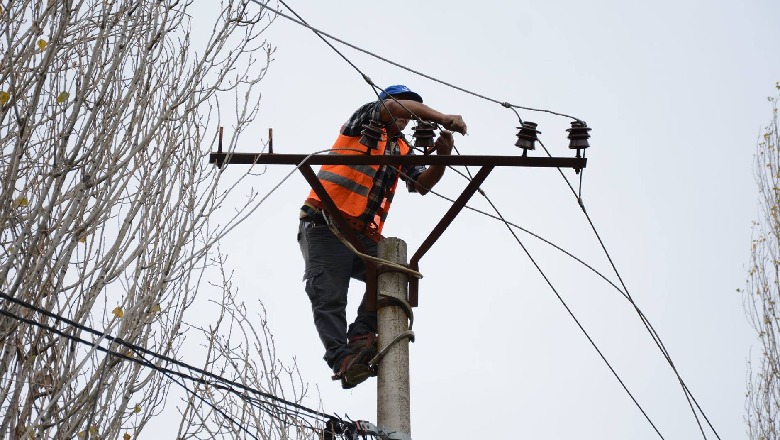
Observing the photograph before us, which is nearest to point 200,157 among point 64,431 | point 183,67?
point 183,67

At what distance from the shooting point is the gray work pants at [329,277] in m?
6.03

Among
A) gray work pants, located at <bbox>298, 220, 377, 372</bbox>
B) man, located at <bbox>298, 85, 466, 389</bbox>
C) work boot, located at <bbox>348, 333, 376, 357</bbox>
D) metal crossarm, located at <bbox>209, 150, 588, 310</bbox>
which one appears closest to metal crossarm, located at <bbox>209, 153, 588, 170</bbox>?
metal crossarm, located at <bbox>209, 150, 588, 310</bbox>

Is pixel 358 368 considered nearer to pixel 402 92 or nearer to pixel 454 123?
pixel 454 123

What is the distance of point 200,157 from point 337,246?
1.75 meters

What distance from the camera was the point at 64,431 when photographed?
18.4 ft

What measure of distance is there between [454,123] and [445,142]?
131 millimetres

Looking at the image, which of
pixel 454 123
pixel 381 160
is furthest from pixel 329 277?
pixel 454 123

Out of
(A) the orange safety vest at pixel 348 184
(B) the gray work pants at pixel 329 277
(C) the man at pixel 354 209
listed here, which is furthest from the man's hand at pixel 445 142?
(B) the gray work pants at pixel 329 277

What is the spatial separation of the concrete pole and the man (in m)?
0.24

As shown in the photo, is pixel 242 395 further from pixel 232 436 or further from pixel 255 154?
pixel 232 436

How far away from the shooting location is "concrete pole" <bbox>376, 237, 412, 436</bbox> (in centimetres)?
525

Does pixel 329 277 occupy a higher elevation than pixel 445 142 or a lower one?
lower

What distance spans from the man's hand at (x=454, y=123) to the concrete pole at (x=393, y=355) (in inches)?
25.0

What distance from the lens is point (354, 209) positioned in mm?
6359
